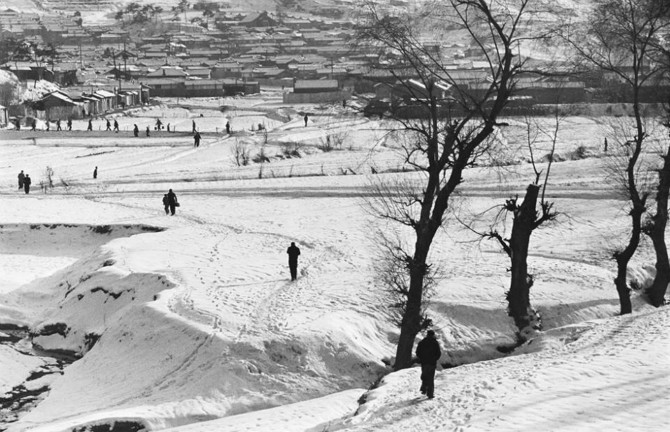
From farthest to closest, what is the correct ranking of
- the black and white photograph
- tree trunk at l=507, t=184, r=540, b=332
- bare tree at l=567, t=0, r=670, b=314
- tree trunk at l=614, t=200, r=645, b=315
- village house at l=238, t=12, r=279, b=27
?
village house at l=238, t=12, r=279, b=27 → tree trunk at l=614, t=200, r=645, b=315 → tree trunk at l=507, t=184, r=540, b=332 → bare tree at l=567, t=0, r=670, b=314 → the black and white photograph

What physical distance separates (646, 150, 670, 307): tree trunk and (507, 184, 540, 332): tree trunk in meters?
2.25

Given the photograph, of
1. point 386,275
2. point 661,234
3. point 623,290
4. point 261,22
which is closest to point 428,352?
point 386,275

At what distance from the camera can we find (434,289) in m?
18.3

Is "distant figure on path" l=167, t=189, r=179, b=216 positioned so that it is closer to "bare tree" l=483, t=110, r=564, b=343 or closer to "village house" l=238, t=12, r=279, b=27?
"bare tree" l=483, t=110, r=564, b=343

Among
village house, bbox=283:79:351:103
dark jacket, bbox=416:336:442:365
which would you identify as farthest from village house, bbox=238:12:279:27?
dark jacket, bbox=416:336:442:365

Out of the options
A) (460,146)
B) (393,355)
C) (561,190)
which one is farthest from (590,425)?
(561,190)

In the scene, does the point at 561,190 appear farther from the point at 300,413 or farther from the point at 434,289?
the point at 300,413

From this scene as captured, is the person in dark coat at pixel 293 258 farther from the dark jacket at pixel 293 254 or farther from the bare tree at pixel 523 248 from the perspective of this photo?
the bare tree at pixel 523 248

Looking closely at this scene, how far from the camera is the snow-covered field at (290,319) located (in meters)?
11.3

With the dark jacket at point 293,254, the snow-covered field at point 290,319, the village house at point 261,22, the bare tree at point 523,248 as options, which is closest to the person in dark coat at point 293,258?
the dark jacket at point 293,254

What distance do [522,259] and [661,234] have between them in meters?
2.90

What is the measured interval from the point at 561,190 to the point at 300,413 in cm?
1987

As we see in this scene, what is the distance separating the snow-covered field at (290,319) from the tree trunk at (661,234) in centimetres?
81

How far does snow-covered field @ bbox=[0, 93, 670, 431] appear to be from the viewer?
1130 centimetres
